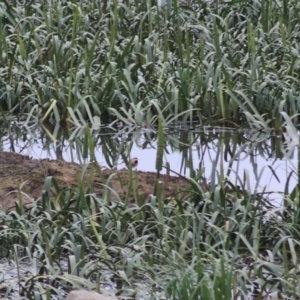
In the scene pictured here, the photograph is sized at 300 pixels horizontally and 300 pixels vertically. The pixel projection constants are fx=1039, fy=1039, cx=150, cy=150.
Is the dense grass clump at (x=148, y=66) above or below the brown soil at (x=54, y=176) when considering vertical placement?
above

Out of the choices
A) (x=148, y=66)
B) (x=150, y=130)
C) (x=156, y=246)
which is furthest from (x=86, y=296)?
(x=148, y=66)

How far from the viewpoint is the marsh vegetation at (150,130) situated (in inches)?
180

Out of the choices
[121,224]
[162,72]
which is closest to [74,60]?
[162,72]

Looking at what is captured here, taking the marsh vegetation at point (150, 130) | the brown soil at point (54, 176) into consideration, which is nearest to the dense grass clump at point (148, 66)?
the marsh vegetation at point (150, 130)

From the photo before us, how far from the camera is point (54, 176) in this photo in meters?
6.36

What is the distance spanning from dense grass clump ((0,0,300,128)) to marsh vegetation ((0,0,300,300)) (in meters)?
0.02

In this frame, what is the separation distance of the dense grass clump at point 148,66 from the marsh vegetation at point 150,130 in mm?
18

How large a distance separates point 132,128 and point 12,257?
2.87m

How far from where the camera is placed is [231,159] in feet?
22.9

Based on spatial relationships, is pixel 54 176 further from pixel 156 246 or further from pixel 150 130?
pixel 156 246

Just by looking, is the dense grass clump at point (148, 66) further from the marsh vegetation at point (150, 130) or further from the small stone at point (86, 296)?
the small stone at point (86, 296)

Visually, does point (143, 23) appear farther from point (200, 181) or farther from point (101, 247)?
point (101, 247)

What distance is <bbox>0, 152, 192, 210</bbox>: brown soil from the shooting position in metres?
6.00

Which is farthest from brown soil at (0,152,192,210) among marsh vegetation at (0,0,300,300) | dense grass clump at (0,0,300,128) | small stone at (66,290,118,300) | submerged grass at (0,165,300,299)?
small stone at (66,290,118,300)
